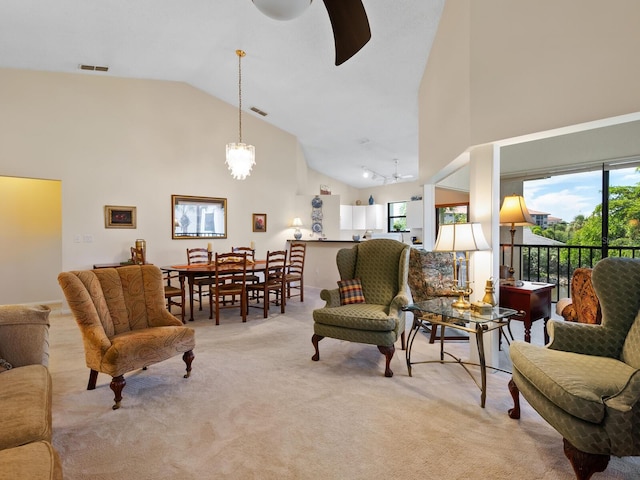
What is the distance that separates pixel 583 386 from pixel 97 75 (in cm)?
663

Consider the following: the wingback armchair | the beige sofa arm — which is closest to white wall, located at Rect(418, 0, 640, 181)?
the wingback armchair

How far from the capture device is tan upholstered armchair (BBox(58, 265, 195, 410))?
2.25 metres

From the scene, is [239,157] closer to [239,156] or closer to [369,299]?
[239,156]

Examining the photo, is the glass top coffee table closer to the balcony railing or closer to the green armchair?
the green armchair

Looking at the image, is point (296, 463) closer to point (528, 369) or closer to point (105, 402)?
point (528, 369)

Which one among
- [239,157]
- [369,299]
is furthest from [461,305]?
[239,157]

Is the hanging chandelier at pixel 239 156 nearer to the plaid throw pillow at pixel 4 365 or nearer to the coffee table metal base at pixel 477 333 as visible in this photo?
the coffee table metal base at pixel 477 333

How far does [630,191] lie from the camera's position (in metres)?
4.57

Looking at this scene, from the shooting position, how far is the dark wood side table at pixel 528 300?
2.91 metres

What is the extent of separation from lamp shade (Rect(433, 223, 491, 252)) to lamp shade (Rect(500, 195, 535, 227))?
2.94 ft

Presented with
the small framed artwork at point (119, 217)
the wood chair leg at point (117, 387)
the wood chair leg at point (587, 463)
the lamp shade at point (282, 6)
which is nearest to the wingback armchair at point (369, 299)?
the wood chair leg at point (587, 463)

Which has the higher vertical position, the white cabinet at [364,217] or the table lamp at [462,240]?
→ the white cabinet at [364,217]

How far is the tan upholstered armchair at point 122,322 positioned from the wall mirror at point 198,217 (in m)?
3.16

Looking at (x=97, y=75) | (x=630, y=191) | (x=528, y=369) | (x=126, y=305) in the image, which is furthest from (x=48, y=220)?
(x=630, y=191)
